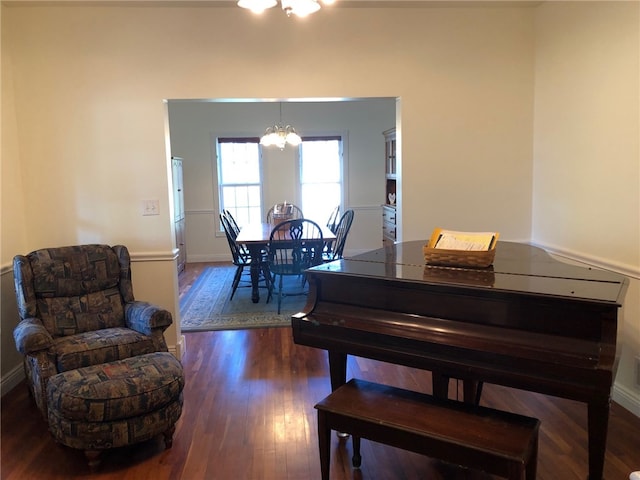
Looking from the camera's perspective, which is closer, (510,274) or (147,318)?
(510,274)

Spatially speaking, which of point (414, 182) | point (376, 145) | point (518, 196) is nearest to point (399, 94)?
point (414, 182)

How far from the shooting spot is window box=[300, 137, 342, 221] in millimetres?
7496

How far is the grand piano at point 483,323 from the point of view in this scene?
5.23 ft

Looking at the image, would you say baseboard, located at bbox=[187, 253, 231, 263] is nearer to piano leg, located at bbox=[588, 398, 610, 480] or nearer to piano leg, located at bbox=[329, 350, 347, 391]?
piano leg, located at bbox=[329, 350, 347, 391]

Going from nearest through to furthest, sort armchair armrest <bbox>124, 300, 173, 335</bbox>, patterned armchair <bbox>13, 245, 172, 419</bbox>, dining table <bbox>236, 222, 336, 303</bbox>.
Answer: patterned armchair <bbox>13, 245, 172, 419</bbox> < armchair armrest <bbox>124, 300, 173, 335</bbox> < dining table <bbox>236, 222, 336, 303</bbox>

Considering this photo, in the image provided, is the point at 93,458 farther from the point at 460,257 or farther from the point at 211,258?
the point at 211,258

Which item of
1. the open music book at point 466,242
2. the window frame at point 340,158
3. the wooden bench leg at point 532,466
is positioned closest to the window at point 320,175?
the window frame at point 340,158

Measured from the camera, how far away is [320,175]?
7.57 m

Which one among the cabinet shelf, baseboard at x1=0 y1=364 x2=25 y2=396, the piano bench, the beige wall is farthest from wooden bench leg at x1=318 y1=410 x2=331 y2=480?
the cabinet shelf

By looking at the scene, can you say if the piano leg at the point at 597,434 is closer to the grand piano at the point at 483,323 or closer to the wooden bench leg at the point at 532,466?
the grand piano at the point at 483,323

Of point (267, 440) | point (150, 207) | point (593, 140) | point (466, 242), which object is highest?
point (593, 140)

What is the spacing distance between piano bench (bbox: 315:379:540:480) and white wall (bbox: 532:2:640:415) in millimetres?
1450

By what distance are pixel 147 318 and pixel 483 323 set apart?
6.17 feet

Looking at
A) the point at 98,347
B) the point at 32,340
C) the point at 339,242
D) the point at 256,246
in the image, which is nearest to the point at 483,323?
the point at 98,347
